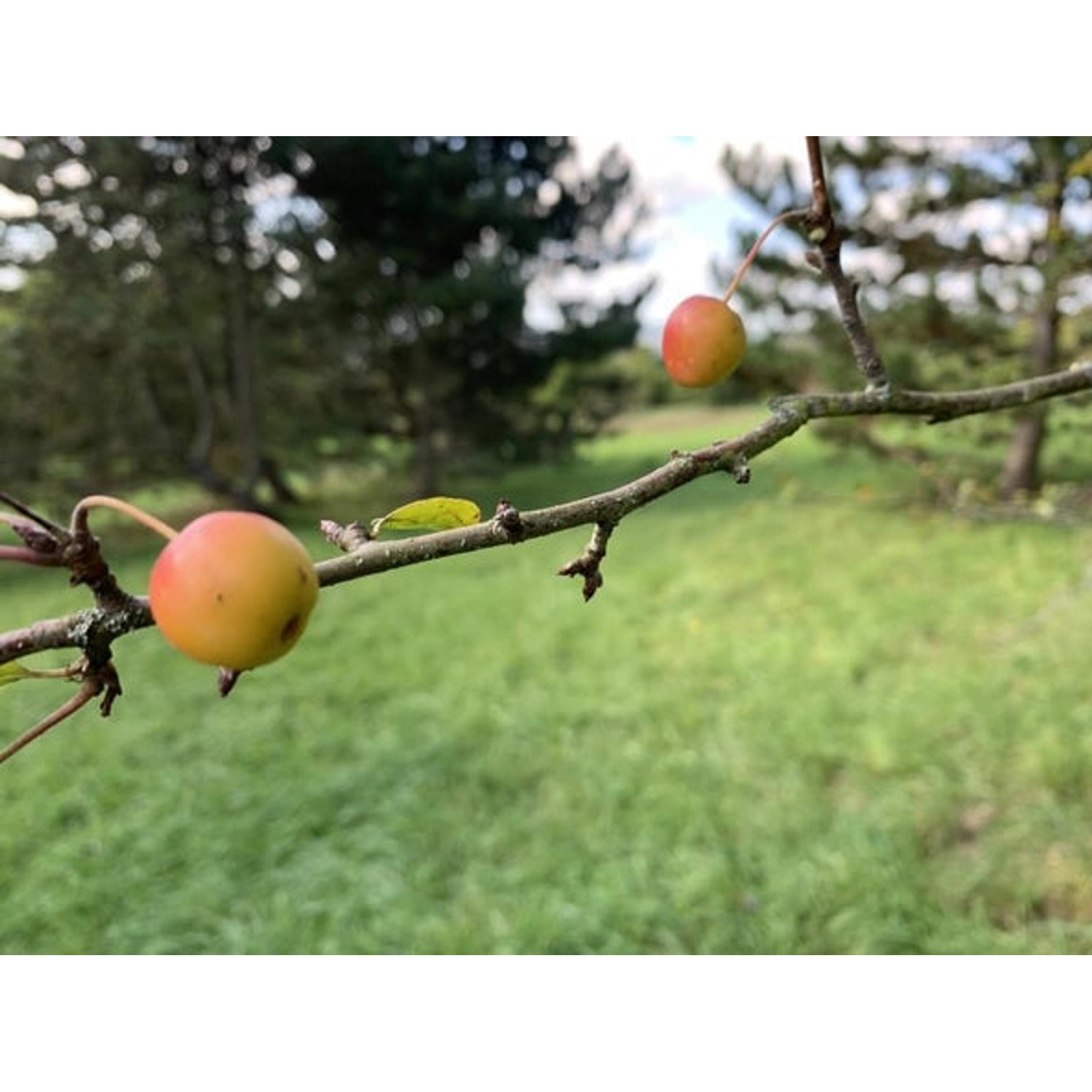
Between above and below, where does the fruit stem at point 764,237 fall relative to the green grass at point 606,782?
above

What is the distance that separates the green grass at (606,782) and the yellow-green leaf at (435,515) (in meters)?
1.31

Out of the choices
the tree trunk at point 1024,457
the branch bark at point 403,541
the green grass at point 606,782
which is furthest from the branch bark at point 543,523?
the tree trunk at point 1024,457

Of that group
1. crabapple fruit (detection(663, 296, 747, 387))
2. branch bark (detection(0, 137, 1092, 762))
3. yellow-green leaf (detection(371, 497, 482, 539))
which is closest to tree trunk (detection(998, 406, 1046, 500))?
crabapple fruit (detection(663, 296, 747, 387))

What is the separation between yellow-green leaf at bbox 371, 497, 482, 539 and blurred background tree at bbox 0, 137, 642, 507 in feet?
13.4

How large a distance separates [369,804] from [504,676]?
2.23 ft

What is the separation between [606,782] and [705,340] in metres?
1.52

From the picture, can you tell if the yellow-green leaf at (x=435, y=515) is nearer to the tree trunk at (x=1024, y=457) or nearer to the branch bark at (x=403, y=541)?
the branch bark at (x=403, y=541)

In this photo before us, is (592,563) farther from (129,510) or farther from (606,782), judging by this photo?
(606,782)

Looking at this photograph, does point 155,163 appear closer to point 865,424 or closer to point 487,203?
point 487,203

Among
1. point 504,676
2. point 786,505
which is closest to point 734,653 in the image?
point 504,676

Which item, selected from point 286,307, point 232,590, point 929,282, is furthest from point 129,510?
point 286,307

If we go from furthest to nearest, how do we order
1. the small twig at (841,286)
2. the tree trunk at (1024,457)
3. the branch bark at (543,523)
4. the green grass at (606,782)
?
the tree trunk at (1024,457), the green grass at (606,782), the small twig at (841,286), the branch bark at (543,523)

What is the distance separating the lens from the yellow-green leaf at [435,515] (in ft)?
0.99

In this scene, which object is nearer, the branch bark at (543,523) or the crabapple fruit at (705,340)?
the branch bark at (543,523)
